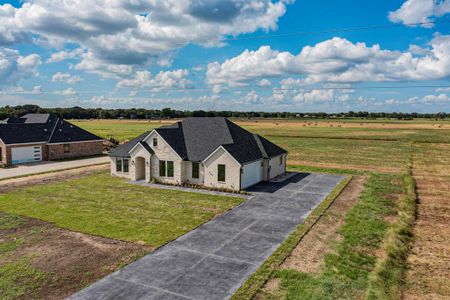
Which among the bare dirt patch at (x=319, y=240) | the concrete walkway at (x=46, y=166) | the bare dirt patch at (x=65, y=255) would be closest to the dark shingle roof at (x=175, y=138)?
the bare dirt patch at (x=65, y=255)

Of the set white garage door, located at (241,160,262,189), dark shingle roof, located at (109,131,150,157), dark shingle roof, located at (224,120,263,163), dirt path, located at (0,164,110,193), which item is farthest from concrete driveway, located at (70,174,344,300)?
dirt path, located at (0,164,110,193)

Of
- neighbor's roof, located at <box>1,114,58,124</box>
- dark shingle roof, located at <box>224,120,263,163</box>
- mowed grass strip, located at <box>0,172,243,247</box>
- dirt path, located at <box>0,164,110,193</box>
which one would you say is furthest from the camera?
neighbor's roof, located at <box>1,114,58,124</box>

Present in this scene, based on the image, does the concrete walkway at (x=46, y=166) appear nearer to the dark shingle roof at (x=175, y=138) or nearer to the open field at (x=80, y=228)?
the open field at (x=80, y=228)

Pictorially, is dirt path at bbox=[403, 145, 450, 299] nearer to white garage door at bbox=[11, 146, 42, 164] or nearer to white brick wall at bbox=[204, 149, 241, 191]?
white brick wall at bbox=[204, 149, 241, 191]

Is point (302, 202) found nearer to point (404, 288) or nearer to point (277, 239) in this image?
point (277, 239)

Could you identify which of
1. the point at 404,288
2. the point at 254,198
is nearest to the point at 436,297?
the point at 404,288

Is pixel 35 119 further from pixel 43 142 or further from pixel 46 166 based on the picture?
pixel 46 166

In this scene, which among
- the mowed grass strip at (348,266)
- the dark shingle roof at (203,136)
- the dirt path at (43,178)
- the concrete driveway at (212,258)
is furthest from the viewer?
the dark shingle roof at (203,136)
